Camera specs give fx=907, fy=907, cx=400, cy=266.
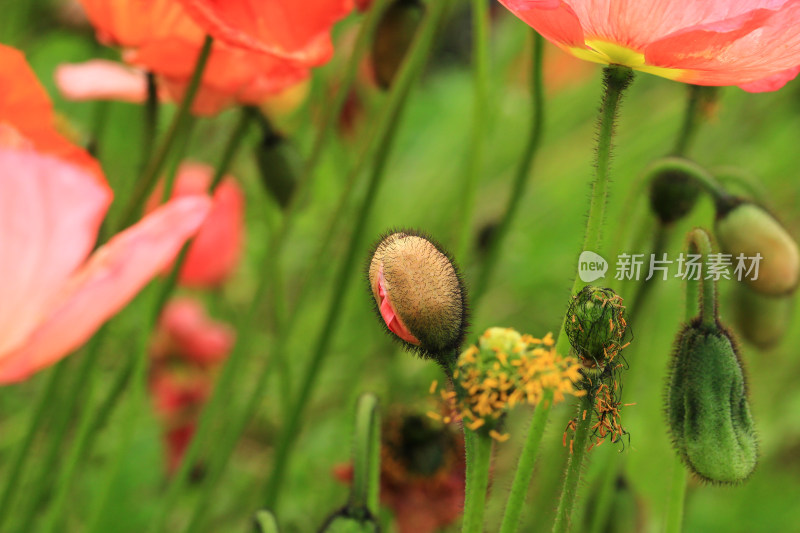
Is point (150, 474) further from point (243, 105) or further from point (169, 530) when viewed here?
point (243, 105)

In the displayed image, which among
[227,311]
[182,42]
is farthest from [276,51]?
[227,311]

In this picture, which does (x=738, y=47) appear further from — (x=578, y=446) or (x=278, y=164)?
(x=278, y=164)

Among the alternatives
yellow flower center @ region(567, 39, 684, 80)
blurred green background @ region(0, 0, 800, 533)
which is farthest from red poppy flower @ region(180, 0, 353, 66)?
blurred green background @ region(0, 0, 800, 533)

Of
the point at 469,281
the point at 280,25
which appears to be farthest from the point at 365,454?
the point at 469,281

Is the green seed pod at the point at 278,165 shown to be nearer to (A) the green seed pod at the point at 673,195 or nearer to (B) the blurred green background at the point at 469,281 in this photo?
(B) the blurred green background at the point at 469,281

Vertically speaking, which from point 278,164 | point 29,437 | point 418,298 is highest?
point 278,164

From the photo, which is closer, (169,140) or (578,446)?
(578,446)

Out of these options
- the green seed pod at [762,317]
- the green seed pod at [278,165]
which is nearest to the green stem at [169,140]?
the green seed pod at [278,165]
